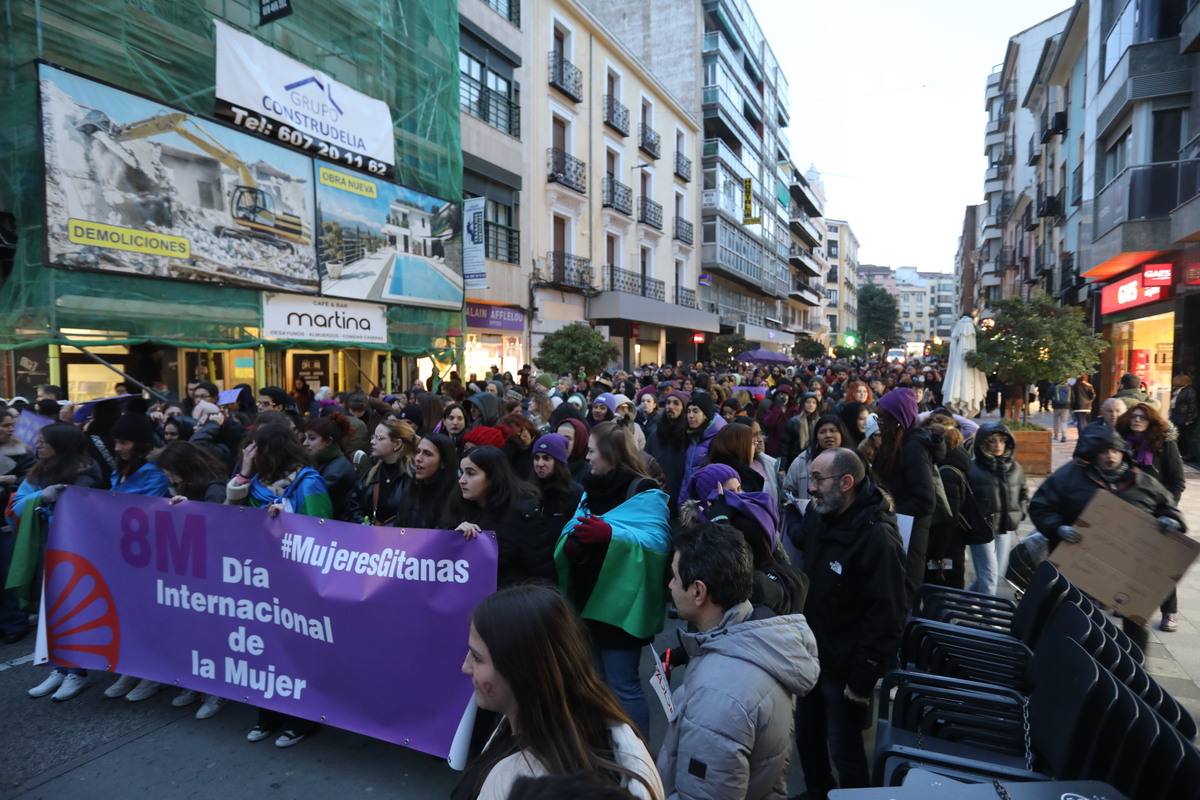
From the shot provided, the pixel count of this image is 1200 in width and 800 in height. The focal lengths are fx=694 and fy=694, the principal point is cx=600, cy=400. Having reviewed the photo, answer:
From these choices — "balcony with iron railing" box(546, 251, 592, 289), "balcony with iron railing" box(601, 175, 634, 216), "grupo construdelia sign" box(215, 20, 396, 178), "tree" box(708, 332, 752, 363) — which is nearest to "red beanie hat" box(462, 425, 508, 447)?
"grupo construdelia sign" box(215, 20, 396, 178)

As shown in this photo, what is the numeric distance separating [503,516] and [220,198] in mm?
11943

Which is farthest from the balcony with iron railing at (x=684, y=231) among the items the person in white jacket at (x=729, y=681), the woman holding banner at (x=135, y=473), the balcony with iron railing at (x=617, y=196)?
the person in white jacket at (x=729, y=681)

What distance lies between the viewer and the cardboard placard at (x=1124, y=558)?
378 cm

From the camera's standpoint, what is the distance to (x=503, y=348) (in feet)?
76.0

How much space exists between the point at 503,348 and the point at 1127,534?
801 inches

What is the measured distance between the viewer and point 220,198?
1266 centimetres

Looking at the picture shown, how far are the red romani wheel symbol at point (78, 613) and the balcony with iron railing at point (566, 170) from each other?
21.7m

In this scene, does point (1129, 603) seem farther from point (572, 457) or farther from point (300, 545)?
point (300, 545)

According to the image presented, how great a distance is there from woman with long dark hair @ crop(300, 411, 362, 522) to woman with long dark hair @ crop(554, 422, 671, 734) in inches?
71.0

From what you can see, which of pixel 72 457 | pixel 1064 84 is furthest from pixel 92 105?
pixel 1064 84

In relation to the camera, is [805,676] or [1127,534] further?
[1127,534]

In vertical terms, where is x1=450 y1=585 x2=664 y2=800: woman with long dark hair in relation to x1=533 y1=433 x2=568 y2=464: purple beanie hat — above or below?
A: below

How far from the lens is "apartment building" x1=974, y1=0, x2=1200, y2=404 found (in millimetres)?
13156

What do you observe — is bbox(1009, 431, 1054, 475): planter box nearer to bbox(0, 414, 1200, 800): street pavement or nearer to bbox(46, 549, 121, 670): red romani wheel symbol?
bbox(0, 414, 1200, 800): street pavement
